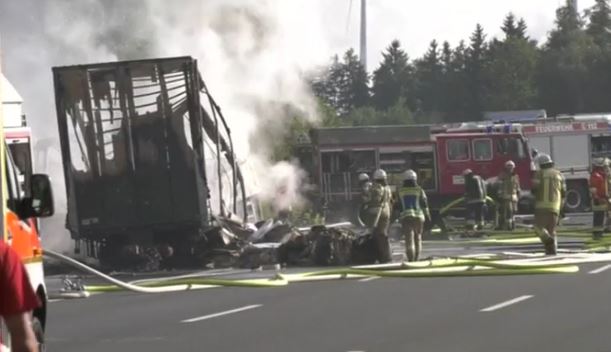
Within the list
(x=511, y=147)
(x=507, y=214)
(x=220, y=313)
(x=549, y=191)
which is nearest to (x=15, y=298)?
(x=220, y=313)

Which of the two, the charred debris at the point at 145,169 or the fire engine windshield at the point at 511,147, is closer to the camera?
the charred debris at the point at 145,169

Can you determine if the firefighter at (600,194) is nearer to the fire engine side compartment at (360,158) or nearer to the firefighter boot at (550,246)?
the firefighter boot at (550,246)

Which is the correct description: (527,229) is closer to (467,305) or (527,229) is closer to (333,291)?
(333,291)

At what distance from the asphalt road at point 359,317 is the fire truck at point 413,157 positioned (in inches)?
800

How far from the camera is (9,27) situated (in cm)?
3712

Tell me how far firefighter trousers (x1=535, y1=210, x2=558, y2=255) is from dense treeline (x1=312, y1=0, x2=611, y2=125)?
82.6 metres

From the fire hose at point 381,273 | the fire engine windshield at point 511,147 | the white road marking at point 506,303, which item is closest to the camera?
the white road marking at point 506,303

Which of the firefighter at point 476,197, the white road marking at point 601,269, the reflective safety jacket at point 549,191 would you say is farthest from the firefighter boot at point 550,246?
the firefighter at point 476,197

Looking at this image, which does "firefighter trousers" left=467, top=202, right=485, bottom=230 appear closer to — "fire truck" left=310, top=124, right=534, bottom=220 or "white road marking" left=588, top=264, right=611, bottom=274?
"fire truck" left=310, top=124, right=534, bottom=220

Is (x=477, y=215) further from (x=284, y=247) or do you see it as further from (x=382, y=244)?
(x=382, y=244)

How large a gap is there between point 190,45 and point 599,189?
507 inches

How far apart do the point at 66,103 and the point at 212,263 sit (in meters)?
3.47

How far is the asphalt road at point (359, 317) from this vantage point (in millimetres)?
12125

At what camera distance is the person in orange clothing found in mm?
5238
